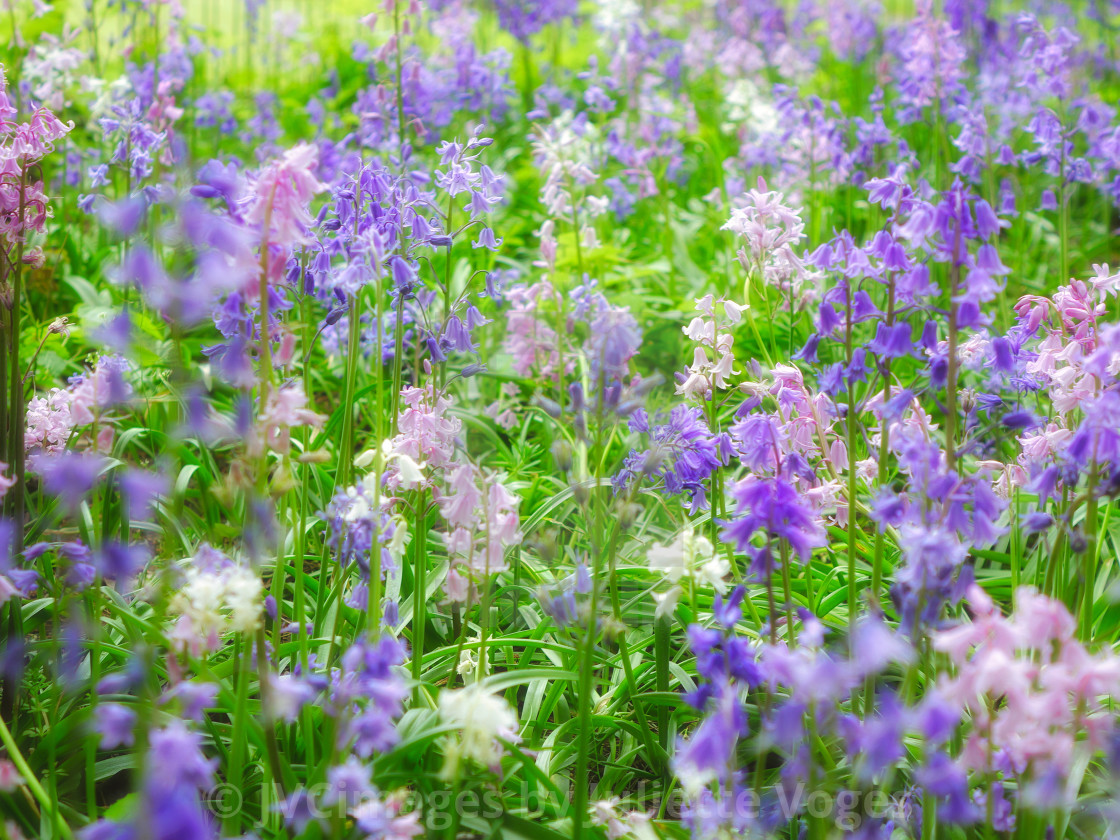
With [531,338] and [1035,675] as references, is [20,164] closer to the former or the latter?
[531,338]

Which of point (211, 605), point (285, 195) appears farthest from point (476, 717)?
point (285, 195)

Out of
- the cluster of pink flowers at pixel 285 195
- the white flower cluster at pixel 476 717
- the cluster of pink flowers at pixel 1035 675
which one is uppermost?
the cluster of pink flowers at pixel 285 195

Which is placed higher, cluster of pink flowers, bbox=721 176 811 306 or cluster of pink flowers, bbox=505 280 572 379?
cluster of pink flowers, bbox=721 176 811 306

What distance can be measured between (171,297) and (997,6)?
10152mm

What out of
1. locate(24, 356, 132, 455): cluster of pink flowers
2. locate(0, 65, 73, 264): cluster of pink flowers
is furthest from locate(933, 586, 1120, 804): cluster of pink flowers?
locate(0, 65, 73, 264): cluster of pink flowers

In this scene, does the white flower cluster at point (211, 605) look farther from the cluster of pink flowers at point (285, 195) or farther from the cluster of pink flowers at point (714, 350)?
the cluster of pink flowers at point (714, 350)

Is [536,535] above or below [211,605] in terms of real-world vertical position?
below

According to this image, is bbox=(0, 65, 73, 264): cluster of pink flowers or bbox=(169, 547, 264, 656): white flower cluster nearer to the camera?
bbox=(169, 547, 264, 656): white flower cluster

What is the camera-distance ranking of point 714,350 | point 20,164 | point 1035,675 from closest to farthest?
1. point 1035,675
2. point 20,164
3. point 714,350

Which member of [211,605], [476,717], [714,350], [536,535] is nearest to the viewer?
[476,717]

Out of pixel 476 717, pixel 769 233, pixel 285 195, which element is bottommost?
pixel 476 717

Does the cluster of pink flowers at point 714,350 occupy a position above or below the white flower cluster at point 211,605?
above

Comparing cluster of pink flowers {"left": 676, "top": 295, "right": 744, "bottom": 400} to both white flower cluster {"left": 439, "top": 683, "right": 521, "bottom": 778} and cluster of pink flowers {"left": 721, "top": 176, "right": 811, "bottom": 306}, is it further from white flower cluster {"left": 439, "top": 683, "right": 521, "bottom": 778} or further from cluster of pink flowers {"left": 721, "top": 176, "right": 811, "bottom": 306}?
white flower cluster {"left": 439, "top": 683, "right": 521, "bottom": 778}

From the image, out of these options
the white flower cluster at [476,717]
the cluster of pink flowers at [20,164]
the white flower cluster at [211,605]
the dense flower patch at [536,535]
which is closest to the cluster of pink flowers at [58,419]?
the dense flower patch at [536,535]
